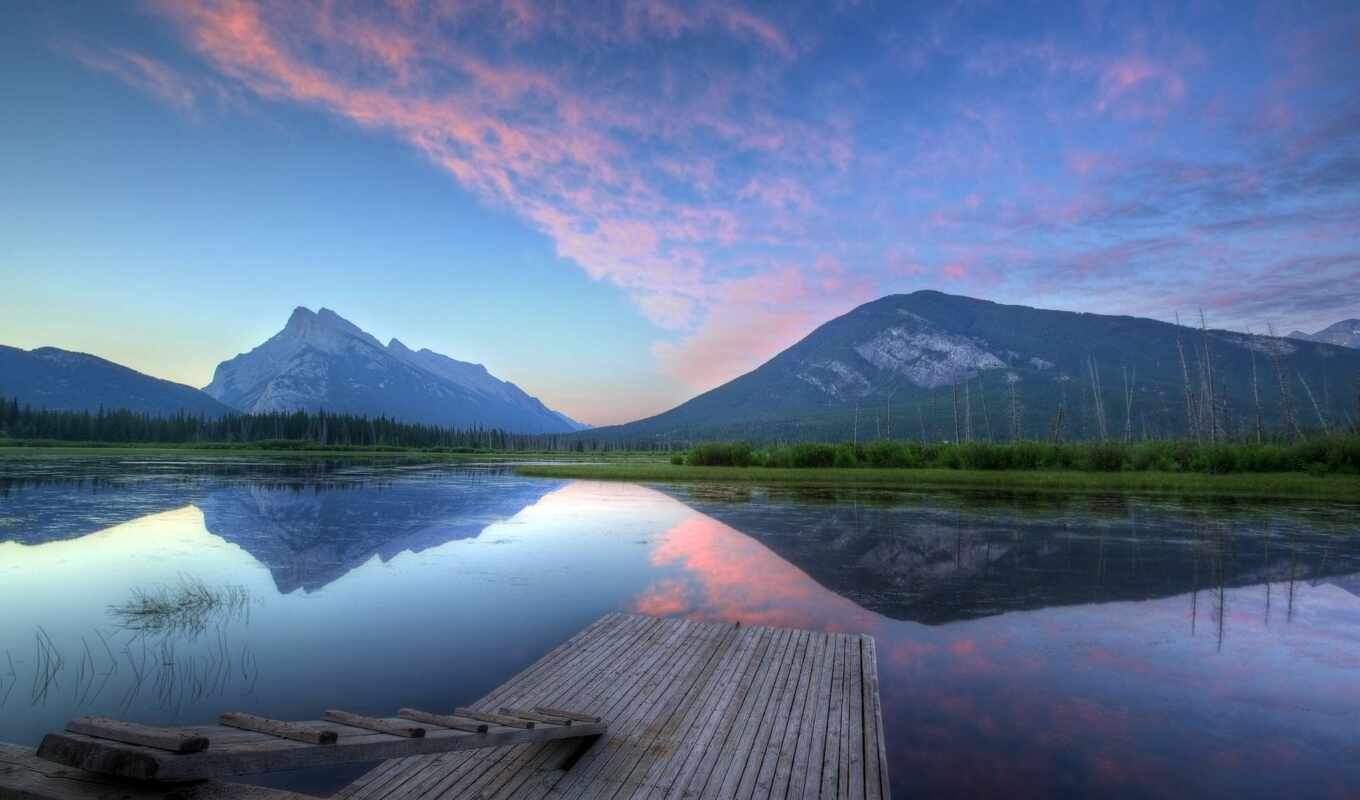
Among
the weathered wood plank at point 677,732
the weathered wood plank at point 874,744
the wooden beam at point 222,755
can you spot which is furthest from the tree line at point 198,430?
the wooden beam at point 222,755

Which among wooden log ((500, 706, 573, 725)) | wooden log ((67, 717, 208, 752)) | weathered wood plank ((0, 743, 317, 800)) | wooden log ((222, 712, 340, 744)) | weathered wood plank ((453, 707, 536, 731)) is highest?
wooden log ((67, 717, 208, 752))

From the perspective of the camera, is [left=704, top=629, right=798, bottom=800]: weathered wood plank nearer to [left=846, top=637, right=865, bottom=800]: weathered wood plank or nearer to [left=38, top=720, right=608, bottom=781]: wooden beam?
[left=846, top=637, right=865, bottom=800]: weathered wood plank

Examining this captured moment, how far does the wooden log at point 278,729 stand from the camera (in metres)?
4.26

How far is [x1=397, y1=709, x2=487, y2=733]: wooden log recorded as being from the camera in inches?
248

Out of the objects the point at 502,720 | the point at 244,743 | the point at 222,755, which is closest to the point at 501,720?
the point at 502,720

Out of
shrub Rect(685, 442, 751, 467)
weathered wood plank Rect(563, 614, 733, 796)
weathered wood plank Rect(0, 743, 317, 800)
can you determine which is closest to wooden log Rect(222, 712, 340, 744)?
weathered wood plank Rect(0, 743, 317, 800)

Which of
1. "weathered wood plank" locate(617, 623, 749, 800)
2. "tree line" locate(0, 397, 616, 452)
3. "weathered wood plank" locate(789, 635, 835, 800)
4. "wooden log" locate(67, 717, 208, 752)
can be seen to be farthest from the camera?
"tree line" locate(0, 397, 616, 452)

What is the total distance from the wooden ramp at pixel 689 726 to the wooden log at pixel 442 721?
54.6 inches

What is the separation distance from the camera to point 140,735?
3.29m

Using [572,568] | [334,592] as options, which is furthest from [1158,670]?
[334,592]

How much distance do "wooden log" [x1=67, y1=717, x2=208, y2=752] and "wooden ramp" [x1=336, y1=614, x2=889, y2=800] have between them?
4618 mm

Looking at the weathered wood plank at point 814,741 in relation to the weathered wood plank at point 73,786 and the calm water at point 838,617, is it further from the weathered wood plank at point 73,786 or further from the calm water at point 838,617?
the weathered wood plank at point 73,786

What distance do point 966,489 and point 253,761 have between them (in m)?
56.6

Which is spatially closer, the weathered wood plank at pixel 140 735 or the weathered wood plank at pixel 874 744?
the weathered wood plank at pixel 140 735
